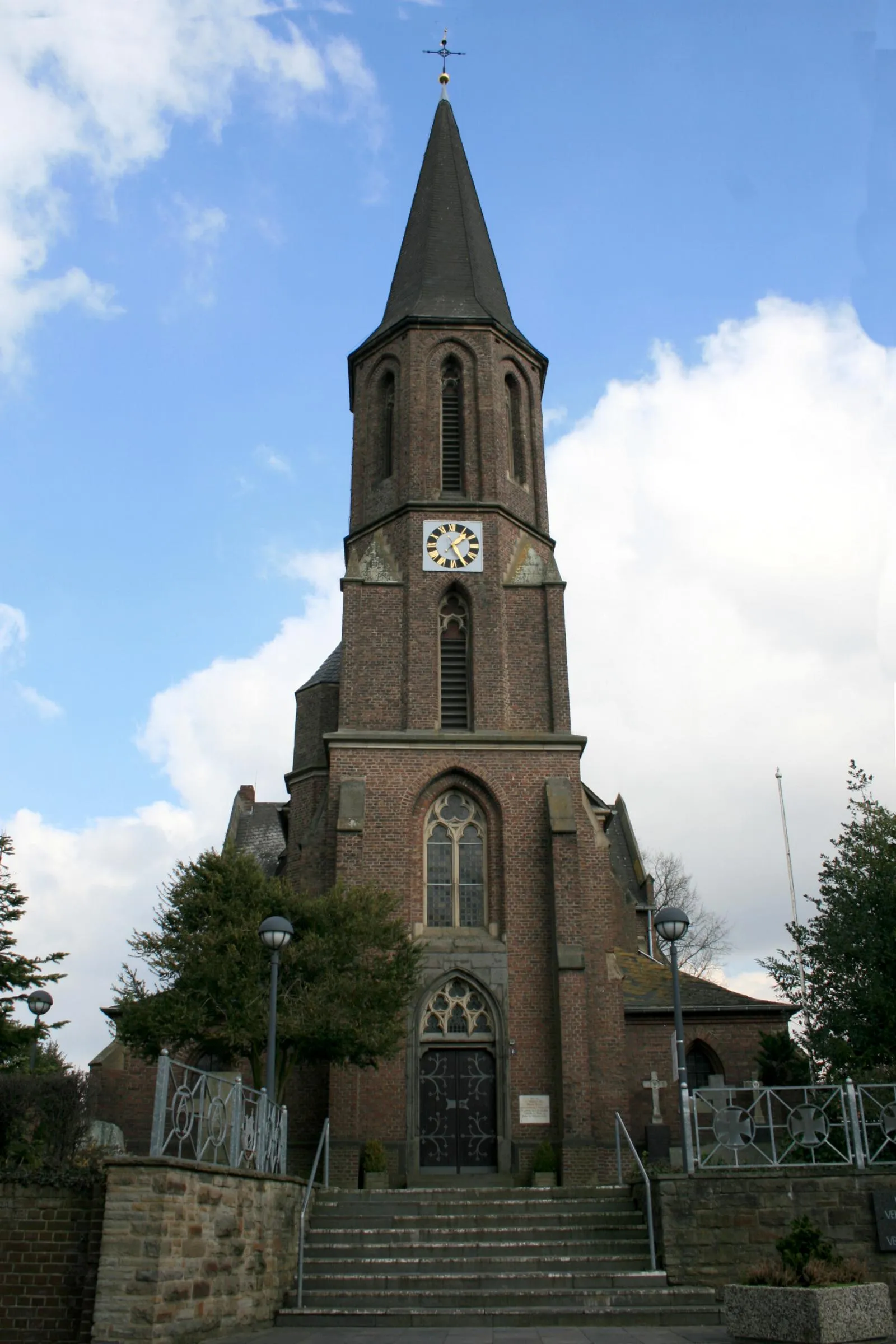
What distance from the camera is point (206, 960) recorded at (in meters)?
17.7

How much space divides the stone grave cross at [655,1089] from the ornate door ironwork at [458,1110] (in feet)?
13.0

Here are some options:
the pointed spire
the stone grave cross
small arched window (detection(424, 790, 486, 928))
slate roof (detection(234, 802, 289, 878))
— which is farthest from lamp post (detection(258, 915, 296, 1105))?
the pointed spire

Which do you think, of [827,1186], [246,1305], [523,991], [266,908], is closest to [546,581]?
[523,991]

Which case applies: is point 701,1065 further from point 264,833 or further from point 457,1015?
point 264,833

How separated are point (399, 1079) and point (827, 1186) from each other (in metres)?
10.3

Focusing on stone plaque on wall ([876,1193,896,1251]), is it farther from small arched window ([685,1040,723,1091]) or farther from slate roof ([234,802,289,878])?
slate roof ([234,802,289,878])

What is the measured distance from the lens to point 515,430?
30031 millimetres

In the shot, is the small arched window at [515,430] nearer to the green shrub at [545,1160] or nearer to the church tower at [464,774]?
the church tower at [464,774]

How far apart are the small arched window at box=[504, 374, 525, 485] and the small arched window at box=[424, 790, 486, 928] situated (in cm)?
928

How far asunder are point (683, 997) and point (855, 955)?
4.83 metres

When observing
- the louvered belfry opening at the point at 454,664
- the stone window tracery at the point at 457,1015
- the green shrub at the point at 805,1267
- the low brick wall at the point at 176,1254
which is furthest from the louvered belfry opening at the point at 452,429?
the green shrub at the point at 805,1267

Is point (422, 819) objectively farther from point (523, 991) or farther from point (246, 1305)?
point (246, 1305)

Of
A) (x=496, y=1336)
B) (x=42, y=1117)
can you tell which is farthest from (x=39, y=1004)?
(x=496, y=1336)

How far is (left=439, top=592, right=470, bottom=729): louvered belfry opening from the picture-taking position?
997 inches
